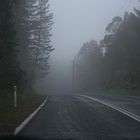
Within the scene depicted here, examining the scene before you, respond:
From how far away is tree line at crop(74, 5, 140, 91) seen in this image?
232 feet

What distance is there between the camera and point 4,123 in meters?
14.6

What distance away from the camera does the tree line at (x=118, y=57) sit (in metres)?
70.8

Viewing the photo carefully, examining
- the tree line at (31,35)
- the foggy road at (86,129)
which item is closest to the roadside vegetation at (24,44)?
the tree line at (31,35)

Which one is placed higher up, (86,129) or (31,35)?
(31,35)

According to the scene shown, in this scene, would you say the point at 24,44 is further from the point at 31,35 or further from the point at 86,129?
the point at 86,129

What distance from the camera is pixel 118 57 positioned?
278ft

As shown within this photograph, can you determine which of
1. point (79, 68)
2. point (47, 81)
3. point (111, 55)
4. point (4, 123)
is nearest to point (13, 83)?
point (4, 123)

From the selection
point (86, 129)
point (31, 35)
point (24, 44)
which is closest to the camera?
point (86, 129)

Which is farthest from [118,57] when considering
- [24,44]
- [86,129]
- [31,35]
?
[86,129]

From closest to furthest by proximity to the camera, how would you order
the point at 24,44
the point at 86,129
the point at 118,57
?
the point at 86,129 → the point at 24,44 → the point at 118,57

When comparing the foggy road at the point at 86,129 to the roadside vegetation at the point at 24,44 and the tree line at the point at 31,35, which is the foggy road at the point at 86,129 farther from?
the tree line at the point at 31,35

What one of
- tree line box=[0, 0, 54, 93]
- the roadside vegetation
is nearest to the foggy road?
the roadside vegetation

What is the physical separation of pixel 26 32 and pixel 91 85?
2347 inches

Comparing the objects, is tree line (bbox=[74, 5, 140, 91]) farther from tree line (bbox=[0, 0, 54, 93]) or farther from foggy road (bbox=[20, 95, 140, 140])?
foggy road (bbox=[20, 95, 140, 140])
